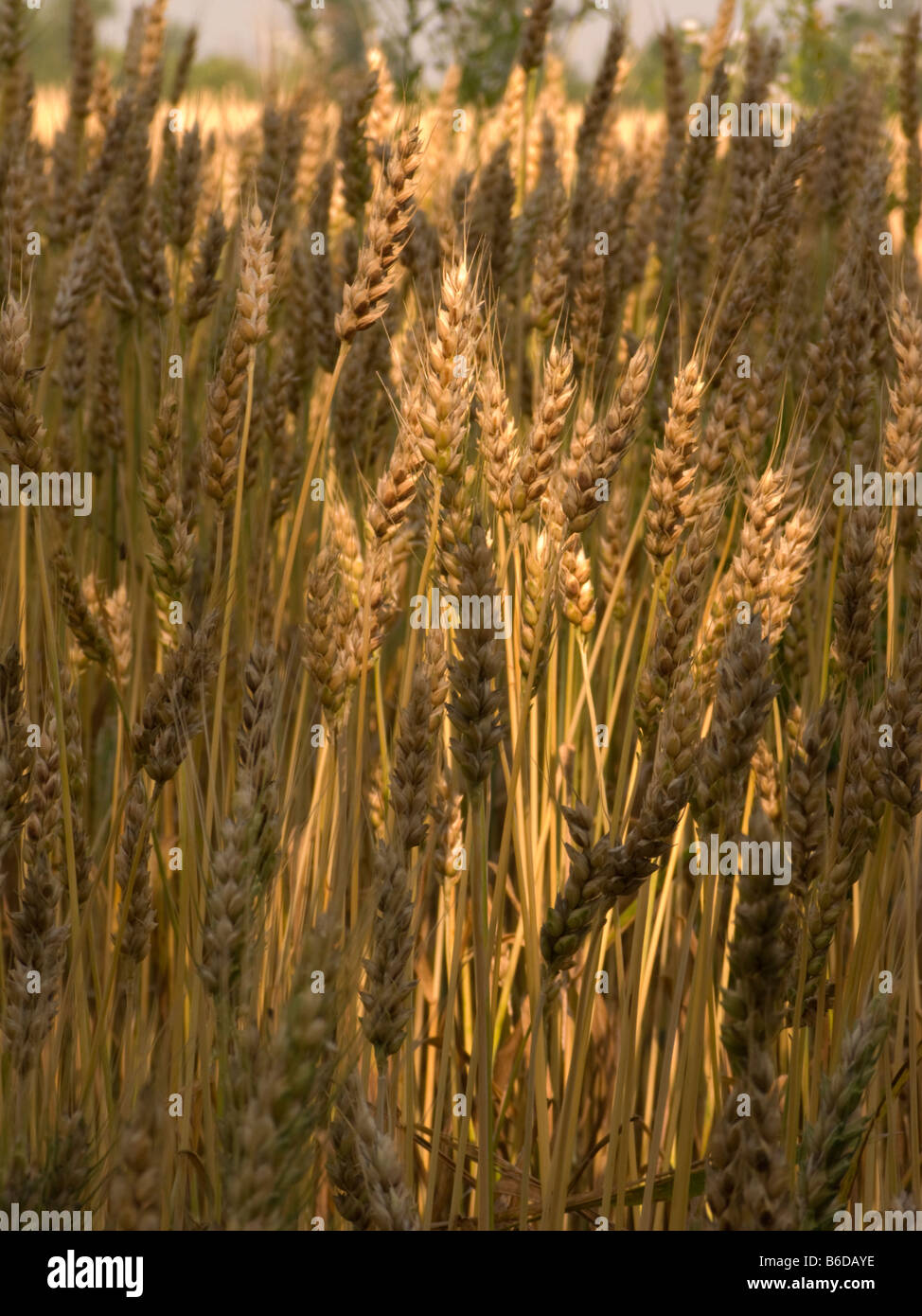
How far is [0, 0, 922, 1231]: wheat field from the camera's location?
1.19m

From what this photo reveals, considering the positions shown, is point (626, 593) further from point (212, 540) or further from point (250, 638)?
point (212, 540)

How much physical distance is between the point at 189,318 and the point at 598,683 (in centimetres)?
108

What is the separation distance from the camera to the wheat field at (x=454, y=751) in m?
1.19

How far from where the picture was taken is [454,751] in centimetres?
137
